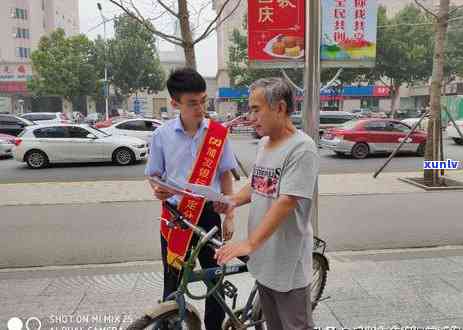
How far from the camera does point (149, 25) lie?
19.4 ft

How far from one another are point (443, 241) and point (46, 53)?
37370 millimetres

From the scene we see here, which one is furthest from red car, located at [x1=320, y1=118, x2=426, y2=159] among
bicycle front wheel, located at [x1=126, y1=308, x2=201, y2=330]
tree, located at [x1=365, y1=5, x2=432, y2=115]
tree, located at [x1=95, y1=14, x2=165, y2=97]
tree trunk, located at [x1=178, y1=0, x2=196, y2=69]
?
tree, located at [x1=95, y1=14, x2=165, y2=97]

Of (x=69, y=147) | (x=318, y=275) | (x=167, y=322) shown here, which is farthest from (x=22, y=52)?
(x=167, y=322)

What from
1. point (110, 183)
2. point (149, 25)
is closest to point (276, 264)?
point (149, 25)

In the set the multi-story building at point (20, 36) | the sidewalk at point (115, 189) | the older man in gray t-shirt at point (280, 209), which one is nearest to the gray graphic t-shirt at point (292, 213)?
the older man in gray t-shirt at point (280, 209)

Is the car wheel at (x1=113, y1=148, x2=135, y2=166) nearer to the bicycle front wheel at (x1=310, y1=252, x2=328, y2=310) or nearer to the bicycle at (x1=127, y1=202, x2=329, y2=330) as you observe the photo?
the bicycle front wheel at (x1=310, y1=252, x2=328, y2=310)

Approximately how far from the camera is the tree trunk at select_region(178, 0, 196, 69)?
6176mm

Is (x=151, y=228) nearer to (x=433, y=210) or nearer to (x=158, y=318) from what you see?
(x=158, y=318)

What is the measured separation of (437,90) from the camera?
8.02 meters

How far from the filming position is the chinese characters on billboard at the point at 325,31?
4648 mm

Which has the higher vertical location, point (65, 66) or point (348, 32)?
point (65, 66)

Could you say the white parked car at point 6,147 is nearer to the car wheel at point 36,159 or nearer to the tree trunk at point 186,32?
the car wheel at point 36,159

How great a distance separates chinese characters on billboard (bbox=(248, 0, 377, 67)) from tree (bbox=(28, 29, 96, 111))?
3336 centimetres

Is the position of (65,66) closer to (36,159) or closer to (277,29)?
(36,159)
